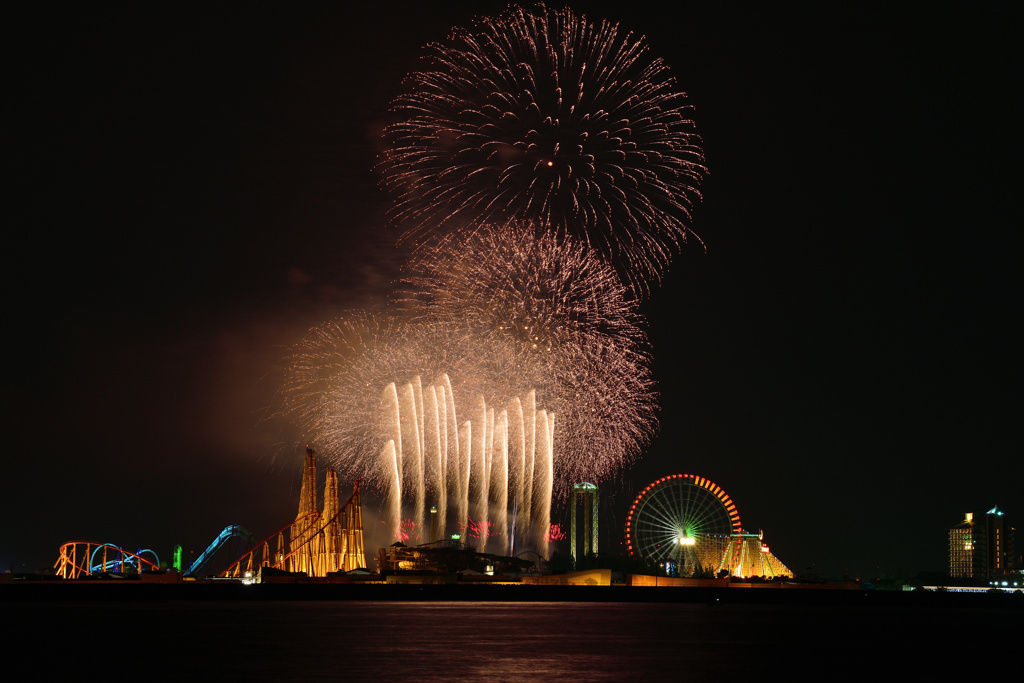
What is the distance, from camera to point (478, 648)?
128 feet

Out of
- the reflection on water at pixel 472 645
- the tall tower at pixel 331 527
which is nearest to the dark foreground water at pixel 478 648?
the reflection on water at pixel 472 645

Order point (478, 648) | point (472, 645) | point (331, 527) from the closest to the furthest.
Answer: point (478, 648)
point (472, 645)
point (331, 527)

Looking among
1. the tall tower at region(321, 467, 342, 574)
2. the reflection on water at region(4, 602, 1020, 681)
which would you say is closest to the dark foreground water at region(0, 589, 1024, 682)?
the reflection on water at region(4, 602, 1020, 681)

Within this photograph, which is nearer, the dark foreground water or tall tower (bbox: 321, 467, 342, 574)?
the dark foreground water

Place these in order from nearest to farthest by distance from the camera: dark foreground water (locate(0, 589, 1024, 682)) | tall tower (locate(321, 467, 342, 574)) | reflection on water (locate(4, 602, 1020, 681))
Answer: dark foreground water (locate(0, 589, 1024, 682))
reflection on water (locate(4, 602, 1020, 681))
tall tower (locate(321, 467, 342, 574))

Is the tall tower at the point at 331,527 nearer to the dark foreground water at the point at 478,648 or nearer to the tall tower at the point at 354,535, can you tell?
the tall tower at the point at 354,535

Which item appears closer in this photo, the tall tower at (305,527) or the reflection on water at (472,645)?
the reflection on water at (472,645)

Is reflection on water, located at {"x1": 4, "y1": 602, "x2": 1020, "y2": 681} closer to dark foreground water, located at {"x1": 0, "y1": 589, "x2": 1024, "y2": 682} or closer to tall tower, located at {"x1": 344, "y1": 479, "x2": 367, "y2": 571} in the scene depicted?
→ dark foreground water, located at {"x1": 0, "y1": 589, "x2": 1024, "y2": 682}

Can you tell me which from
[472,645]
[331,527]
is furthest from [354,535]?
[472,645]

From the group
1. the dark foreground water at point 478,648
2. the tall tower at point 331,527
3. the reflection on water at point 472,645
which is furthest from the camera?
the tall tower at point 331,527

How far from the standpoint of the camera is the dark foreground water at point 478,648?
31.1 m

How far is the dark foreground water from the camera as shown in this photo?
31094mm

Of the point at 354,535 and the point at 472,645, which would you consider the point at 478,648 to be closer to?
the point at 472,645

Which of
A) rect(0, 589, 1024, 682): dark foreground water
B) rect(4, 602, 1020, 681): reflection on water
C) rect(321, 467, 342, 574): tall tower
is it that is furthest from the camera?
rect(321, 467, 342, 574): tall tower
